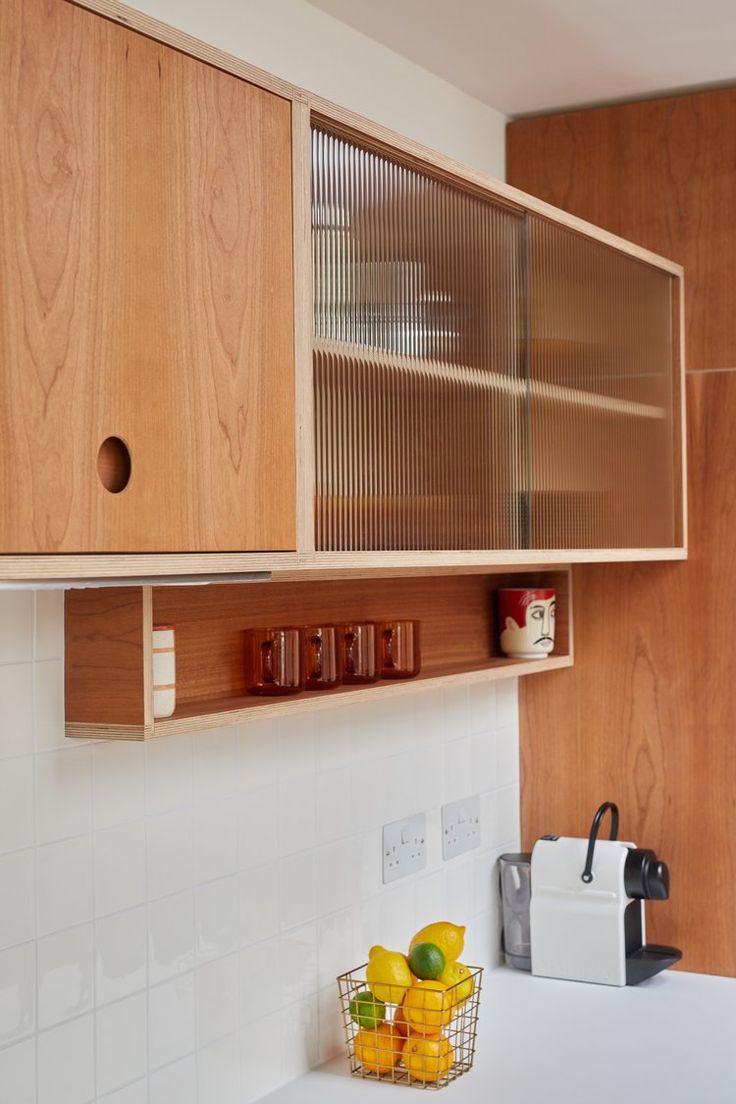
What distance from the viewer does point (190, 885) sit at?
1945 mm

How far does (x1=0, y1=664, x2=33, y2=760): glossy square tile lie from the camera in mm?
1643

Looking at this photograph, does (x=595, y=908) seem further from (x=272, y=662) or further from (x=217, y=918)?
(x=272, y=662)

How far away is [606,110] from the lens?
113 inches

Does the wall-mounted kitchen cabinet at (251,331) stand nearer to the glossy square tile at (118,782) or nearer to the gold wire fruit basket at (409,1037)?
the glossy square tile at (118,782)

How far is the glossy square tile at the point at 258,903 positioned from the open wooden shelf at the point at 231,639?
314 millimetres

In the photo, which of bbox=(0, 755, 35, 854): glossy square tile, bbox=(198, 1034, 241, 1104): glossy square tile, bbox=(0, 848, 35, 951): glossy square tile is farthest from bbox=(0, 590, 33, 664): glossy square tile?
bbox=(198, 1034, 241, 1104): glossy square tile

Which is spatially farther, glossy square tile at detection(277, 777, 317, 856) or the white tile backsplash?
glossy square tile at detection(277, 777, 317, 856)

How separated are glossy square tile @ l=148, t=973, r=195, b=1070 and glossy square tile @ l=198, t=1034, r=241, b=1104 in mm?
48

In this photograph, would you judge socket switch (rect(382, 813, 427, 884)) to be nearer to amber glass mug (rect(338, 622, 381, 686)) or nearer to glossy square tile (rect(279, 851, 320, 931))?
glossy square tile (rect(279, 851, 320, 931))

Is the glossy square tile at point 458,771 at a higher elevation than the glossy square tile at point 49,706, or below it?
below

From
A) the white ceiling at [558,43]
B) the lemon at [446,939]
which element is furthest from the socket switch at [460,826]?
the white ceiling at [558,43]

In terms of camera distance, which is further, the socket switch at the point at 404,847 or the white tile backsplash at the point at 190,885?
the socket switch at the point at 404,847

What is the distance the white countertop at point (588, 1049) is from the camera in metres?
2.10

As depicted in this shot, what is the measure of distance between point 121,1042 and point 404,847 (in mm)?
827
